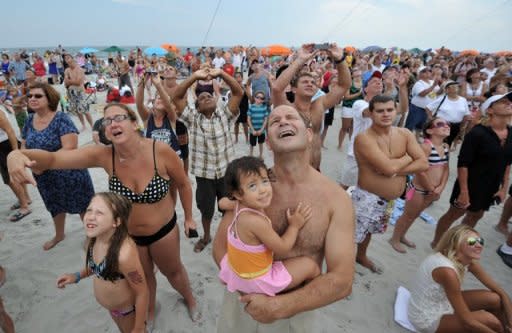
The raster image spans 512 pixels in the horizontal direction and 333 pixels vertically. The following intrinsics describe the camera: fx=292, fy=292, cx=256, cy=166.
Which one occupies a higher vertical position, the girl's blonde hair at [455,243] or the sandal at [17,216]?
the girl's blonde hair at [455,243]

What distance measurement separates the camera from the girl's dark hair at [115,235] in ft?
6.61

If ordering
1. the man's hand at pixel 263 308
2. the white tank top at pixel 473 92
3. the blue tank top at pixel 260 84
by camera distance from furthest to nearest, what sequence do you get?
the blue tank top at pixel 260 84 < the white tank top at pixel 473 92 < the man's hand at pixel 263 308

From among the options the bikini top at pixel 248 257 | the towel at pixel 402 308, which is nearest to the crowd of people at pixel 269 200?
the bikini top at pixel 248 257

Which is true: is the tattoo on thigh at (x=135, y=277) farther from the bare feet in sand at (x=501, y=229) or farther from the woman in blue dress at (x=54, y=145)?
the bare feet in sand at (x=501, y=229)

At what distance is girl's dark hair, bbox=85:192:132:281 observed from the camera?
2016 mm

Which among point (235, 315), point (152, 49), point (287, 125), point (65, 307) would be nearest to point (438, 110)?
point (287, 125)

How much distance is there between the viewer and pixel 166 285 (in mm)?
3547

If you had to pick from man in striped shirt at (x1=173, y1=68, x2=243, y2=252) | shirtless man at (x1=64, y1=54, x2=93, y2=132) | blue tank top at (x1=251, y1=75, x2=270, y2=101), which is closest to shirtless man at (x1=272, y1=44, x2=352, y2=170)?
man in striped shirt at (x1=173, y1=68, x2=243, y2=252)

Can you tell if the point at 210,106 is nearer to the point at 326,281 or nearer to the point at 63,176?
the point at 63,176

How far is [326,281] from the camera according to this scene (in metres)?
1.66

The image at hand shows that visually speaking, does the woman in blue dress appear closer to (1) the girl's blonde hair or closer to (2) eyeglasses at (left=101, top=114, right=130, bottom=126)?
(2) eyeglasses at (left=101, top=114, right=130, bottom=126)

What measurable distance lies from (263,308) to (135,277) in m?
1.00

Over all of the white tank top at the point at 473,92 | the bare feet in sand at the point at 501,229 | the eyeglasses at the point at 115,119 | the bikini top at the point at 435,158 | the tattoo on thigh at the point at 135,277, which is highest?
the white tank top at the point at 473,92

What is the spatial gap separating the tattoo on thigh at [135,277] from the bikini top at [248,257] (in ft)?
2.41
